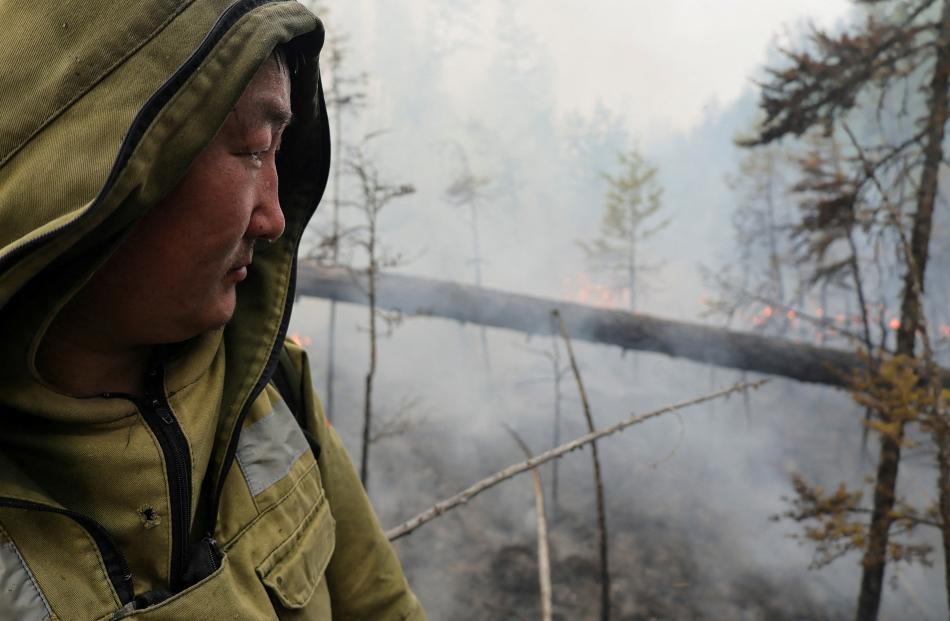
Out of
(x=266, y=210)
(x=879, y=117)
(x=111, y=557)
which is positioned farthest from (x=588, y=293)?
(x=111, y=557)

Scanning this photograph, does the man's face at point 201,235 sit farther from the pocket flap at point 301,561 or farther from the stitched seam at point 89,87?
the pocket flap at point 301,561

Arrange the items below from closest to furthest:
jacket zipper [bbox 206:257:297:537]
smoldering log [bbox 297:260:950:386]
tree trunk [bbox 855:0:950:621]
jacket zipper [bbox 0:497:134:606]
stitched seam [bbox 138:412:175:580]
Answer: jacket zipper [bbox 0:497:134:606], stitched seam [bbox 138:412:175:580], jacket zipper [bbox 206:257:297:537], tree trunk [bbox 855:0:950:621], smoldering log [bbox 297:260:950:386]

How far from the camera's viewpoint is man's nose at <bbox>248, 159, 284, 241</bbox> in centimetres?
120

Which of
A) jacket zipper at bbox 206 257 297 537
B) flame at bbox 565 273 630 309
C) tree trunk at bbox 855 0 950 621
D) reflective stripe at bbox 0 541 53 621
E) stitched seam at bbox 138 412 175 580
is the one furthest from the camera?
flame at bbox 565 273 630 309

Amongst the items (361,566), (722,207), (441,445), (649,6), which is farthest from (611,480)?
(649,6)

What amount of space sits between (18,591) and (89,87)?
0.83 metres

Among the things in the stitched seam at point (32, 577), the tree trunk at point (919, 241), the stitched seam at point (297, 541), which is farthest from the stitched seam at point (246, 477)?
the tree trunk at point (919, 241)

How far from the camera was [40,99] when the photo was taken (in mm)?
891

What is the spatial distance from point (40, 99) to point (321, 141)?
0.90 metres

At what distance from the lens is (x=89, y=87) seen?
91 centimetres

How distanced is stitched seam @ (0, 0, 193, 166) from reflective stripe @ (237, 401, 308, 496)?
823 millimetres

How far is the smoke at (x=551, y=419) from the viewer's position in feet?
49.8

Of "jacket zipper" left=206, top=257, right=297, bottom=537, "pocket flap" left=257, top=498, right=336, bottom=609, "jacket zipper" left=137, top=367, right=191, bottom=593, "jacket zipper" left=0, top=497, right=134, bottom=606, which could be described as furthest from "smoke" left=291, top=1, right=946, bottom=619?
"jacket zipper" left=0, top=497, right=134, bottom=606

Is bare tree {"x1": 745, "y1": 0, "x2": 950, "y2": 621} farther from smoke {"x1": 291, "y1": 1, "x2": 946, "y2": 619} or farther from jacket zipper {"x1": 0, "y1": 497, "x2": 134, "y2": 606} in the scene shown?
jacket zipper {"x1": 0, "y1": 497, "x2": 134, "y2": 606}
